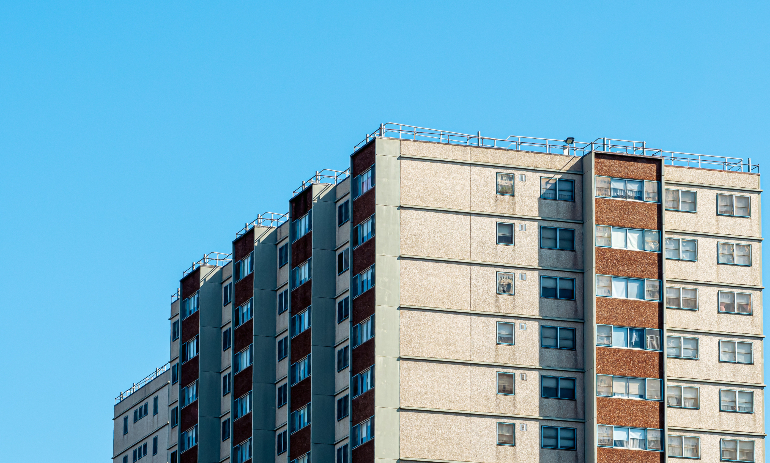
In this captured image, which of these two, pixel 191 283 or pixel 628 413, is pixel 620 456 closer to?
pixel 628 413

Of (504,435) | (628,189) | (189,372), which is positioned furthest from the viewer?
(189,372)

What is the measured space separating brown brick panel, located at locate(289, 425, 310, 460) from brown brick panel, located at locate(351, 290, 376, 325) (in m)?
9.47

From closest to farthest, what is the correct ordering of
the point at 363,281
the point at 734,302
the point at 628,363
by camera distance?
1. the point at 628,363
2. the point at 363,281
3. the point at 734,302

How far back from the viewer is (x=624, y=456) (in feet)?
383

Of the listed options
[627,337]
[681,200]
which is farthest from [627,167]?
[627,337]

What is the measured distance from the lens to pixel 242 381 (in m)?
136

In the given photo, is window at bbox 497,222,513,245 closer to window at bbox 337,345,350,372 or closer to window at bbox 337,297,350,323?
window at bbox 337,297,350,323

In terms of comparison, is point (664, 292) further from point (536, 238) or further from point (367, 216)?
point (367, 216)

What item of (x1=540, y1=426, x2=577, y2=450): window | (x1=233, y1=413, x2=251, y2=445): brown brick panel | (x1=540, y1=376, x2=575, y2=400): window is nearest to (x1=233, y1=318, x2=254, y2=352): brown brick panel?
Answer: (x1=233, y1=413, x2=251, y2=445): brown brick panel

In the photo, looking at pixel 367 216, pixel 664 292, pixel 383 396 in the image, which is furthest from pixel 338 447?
pixel 664 292

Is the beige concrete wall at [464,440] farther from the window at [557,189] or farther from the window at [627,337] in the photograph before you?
the window at [557,189]

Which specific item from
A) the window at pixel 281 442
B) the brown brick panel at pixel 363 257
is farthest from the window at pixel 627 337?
the window at pixel 281 442

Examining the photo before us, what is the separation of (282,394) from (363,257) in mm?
15833

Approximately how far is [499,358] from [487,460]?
6.89 metres
